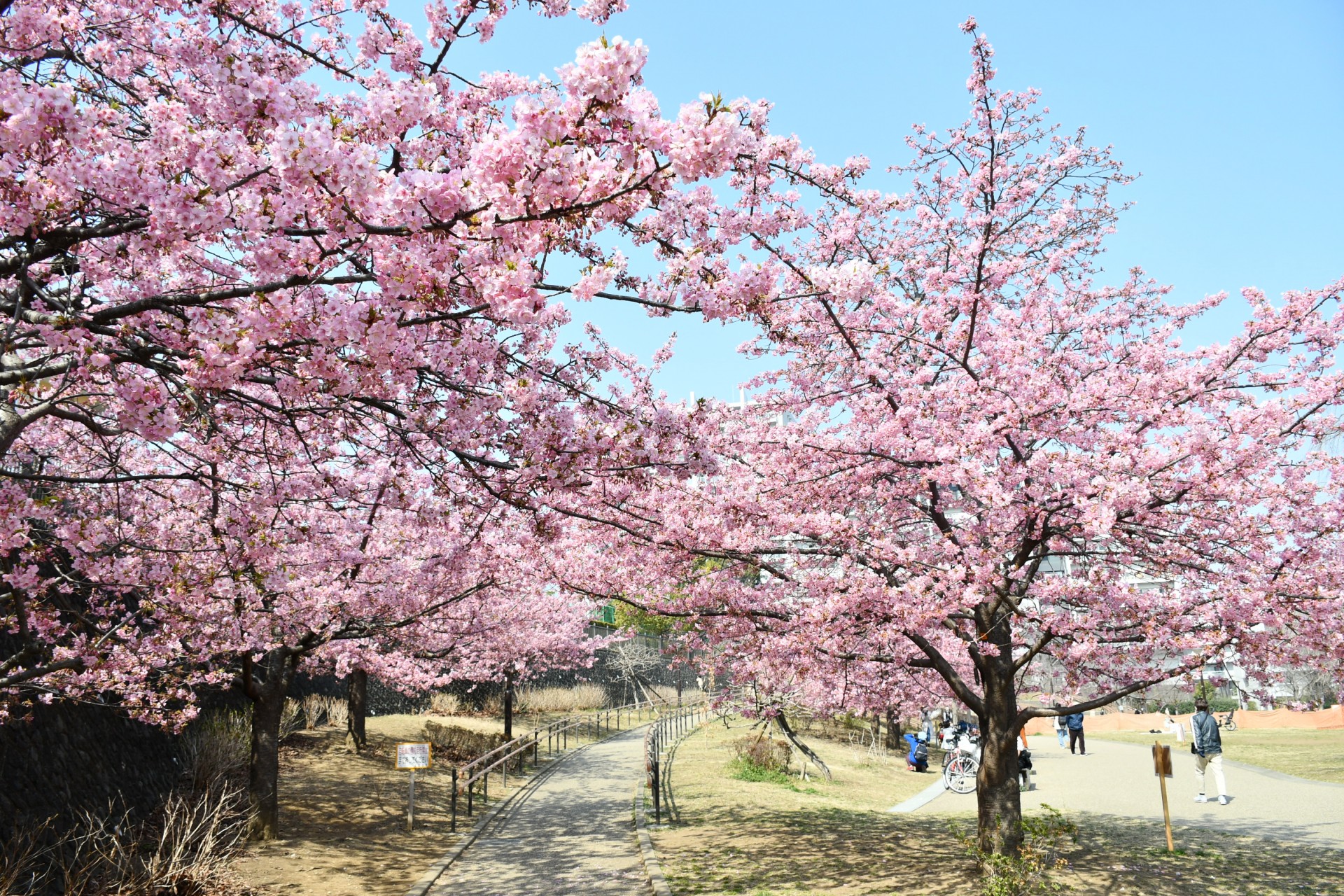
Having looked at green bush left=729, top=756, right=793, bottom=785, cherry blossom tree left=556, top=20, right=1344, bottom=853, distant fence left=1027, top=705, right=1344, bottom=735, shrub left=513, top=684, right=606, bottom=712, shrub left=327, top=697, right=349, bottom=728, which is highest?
cherry blossom tree left=556, top=20, right=1344, bottom=853

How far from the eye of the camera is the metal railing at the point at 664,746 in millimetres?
13013

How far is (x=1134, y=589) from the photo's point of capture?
7480 mm

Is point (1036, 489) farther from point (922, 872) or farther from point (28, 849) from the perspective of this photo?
point (28, 849)

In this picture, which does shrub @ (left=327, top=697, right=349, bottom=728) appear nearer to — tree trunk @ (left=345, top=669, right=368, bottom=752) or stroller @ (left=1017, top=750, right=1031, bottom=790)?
tree trunk @ (left=345, top=669, right=368, bottom=752)

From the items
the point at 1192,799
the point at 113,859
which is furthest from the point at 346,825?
the point at 1192,799

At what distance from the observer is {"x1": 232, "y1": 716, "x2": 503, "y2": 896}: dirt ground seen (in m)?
9.29

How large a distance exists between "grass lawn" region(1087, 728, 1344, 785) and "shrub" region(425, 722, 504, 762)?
20.5m

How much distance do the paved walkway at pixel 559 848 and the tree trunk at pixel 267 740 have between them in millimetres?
2653

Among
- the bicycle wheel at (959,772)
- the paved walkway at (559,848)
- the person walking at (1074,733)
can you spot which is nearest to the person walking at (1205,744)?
the bicycle wheel at (959,772)

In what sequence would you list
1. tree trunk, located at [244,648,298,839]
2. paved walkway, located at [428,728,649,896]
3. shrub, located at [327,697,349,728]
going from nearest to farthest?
paved walkway, located at [428,728,649,896] → tree trunk, located at [244,648,298,839] → shrub, located at [327,697,349,728]

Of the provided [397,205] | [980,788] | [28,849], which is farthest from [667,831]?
[397,205]

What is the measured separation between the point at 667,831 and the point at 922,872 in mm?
4220

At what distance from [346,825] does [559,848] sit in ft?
11.4

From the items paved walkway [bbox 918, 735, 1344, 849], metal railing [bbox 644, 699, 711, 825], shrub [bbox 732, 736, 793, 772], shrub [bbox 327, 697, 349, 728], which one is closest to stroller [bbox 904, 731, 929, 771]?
paved walkway [bbox 918, 735, 1344, 849]
